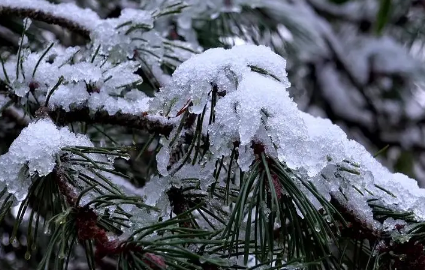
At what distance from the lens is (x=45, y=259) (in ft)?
1.51

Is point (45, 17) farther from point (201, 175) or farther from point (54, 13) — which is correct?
point (201, 175)

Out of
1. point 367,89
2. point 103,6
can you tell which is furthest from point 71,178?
point 367,89

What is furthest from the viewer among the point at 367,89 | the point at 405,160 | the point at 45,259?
the point at 367,89

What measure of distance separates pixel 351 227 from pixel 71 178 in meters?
0.30

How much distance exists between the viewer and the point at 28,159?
52cm

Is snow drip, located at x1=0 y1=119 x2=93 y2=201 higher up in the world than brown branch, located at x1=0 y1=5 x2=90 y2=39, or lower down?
lower down

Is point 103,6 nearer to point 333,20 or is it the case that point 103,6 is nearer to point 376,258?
point 376,258

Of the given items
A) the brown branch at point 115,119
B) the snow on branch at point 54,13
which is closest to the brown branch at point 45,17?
the snow on branch at point 54,13

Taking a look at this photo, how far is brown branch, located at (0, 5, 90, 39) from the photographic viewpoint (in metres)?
0.74

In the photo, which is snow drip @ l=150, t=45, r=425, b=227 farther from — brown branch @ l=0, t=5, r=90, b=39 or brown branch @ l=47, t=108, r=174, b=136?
brown branch @ l=0, t=5, r=90, b=39

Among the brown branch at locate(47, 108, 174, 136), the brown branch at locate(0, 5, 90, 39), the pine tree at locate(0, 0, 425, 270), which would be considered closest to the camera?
the pine tree at locate(0, 0, 425, 270)

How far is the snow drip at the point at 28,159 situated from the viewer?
517 millimetres

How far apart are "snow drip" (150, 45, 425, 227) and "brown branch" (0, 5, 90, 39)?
0.98 feet

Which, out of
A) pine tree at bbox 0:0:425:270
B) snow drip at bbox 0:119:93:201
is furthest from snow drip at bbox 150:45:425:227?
snow drip at bbox 0:119:93:201
